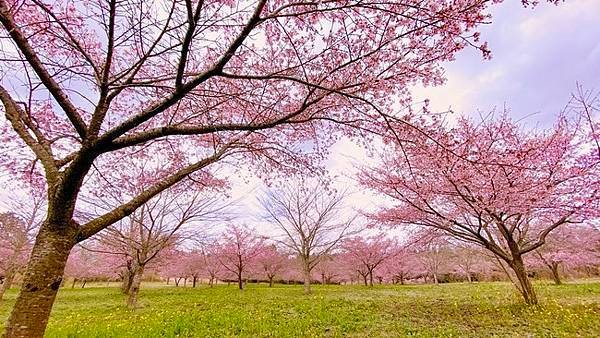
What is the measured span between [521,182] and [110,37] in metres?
8.22

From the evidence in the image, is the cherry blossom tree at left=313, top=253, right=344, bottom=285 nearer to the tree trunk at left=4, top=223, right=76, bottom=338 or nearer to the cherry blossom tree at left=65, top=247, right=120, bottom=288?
the cherry blossom tree at left=65, top=247, right=120, bottom=288

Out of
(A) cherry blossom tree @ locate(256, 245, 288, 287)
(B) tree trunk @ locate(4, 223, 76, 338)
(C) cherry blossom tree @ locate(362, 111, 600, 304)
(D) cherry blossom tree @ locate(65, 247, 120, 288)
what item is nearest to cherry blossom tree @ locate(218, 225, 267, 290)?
(A) cherry blossom tree @ locate(256, 245, 288, 287)

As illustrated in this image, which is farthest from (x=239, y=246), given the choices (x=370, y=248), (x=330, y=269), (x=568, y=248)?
(x=568, y=248)

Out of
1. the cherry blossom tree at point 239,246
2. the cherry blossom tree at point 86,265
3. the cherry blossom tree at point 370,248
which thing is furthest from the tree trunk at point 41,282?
the cherry blossom tree at point 86,265

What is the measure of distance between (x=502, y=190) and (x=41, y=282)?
322 inches

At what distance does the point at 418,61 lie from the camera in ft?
12.1

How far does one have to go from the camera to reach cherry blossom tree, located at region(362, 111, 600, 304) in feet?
22.9

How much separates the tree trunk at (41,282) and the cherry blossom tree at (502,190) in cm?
555

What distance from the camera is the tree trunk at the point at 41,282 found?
2.50 meters

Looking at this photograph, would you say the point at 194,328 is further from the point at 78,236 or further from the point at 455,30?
the point at 455,30

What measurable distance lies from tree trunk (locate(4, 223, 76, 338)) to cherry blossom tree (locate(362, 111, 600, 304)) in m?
5.55

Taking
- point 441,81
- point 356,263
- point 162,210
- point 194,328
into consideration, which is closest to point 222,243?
point 356,263

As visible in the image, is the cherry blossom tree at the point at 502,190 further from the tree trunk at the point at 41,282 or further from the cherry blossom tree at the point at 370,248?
the cherry blossom tree at the point at 370,248

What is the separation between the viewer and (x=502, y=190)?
7109 millimetres
